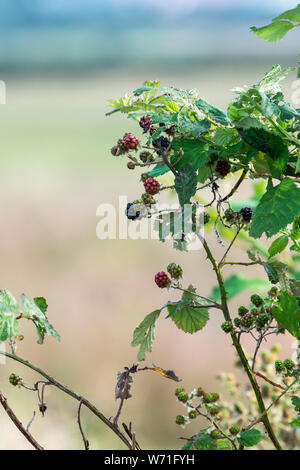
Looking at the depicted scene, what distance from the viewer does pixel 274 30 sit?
47 centimetres

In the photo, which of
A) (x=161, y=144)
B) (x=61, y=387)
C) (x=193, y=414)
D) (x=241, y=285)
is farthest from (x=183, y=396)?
(x=241, y=285)

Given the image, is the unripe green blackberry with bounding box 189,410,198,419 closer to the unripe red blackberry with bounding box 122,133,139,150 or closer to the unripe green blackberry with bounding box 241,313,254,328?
the unripe green blackberry with bounding box 241,313,254,328

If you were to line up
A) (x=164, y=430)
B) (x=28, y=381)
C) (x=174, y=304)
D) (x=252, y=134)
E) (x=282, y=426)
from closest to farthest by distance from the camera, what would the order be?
1. (x=252, y=134)
2. (x=174, y=304)
3. (x=282, y=426)
4. (x=164, y=430)
5. (x=28, y=381)

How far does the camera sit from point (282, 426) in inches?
43.5

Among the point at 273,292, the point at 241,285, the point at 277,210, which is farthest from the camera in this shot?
the point at 241,285

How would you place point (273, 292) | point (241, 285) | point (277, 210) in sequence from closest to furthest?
point (277, 210) < point (273, 292) < point (241, 285)

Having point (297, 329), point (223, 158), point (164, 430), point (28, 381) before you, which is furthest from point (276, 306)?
point (28, 381)

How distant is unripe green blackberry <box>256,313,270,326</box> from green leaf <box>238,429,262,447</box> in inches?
3.6

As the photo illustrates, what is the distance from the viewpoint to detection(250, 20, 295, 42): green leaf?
47 cm

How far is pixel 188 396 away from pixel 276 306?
113 millimetres

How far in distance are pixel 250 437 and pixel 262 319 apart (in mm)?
103

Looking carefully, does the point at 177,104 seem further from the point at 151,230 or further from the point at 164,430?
the point at 164,430

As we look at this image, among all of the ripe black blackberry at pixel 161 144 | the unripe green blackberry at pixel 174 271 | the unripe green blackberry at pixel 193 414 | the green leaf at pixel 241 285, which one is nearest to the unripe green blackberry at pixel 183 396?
the unripe green blackberry at pixel 193 414

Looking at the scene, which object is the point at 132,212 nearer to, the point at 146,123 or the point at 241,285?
the point at 146,123
